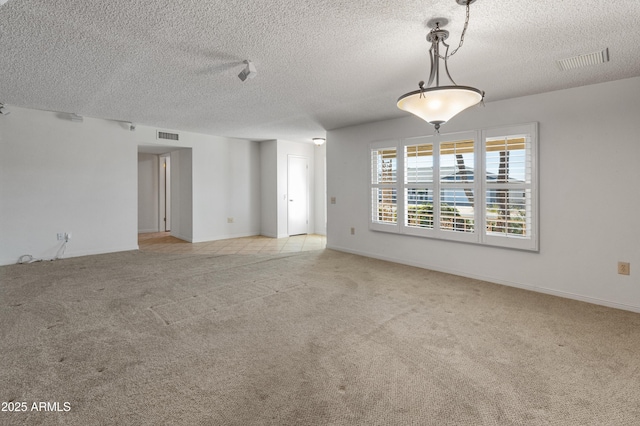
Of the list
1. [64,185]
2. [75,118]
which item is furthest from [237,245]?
[75,118]

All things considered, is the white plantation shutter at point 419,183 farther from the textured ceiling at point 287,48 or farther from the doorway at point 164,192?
the doorway at point 164,192

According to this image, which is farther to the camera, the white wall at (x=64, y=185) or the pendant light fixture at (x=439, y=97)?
the white wall at (x=64, y=185)

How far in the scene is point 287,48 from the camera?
2.73 m

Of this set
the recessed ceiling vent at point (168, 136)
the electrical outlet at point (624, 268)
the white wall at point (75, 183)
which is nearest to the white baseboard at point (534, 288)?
the electrical outlet at point (624, 268)

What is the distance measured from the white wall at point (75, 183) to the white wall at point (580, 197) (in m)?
5.18

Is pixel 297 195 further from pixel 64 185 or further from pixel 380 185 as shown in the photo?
pixel 64 185

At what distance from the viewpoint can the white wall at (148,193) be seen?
8648mm

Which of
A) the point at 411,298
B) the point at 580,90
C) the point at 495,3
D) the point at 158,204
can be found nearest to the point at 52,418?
the point at 411,298

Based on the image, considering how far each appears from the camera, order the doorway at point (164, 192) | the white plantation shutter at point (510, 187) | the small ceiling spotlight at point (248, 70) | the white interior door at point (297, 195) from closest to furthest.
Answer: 1. the small ceiling spotlight at point (248, 70)
2. the white plantation shutter at point (510, 187)
3. the white interior door at point (297, 195)
4. the doorway at point (164, 192)

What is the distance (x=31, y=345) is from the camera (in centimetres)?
240

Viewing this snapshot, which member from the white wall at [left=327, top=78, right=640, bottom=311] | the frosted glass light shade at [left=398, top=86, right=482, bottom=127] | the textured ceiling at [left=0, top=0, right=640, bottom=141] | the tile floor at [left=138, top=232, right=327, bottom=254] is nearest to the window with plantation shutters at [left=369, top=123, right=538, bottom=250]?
the white wall at [left=327, top=78, right=640, bottom=311]

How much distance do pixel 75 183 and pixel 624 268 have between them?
24.7ft

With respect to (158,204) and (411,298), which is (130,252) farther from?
(411,298)

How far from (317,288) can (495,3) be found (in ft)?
10.0
